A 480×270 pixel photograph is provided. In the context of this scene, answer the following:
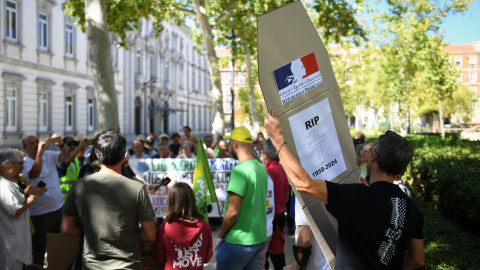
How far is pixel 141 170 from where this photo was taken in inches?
375

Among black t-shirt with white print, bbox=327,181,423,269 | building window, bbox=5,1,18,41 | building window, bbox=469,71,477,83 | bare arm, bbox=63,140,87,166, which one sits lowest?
black t-shirt with white print, bbox=327,181,423,269

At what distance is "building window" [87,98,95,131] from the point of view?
30748 millimetres

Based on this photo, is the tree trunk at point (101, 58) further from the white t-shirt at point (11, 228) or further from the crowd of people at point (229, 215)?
the white t-shirt at point (11, 228)

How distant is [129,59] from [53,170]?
109 feet

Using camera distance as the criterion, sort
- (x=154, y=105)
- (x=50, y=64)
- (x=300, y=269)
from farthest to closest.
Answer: (x=154, y=105) < (x=50, y=64) < (x=300, y=269)

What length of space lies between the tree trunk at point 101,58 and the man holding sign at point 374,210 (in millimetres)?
7224

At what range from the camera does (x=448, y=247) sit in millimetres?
4293

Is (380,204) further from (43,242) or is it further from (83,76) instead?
(83,76)

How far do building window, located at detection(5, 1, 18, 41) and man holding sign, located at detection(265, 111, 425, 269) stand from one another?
23.0m

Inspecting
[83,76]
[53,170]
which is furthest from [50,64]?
[53,170]

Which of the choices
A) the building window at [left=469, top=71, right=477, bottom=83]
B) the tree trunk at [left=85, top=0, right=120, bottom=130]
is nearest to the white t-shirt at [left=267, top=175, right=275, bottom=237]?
the tree trunk at [left=85, top=0, right=120, bottom=130]

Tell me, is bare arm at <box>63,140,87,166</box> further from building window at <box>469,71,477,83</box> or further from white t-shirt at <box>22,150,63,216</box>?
building window at <box>469,71,477,83</box>

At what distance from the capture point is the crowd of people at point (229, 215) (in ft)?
8.56

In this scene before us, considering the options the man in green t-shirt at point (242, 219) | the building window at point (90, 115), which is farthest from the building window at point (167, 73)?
the man in green t-shirt at point (242, 219)
